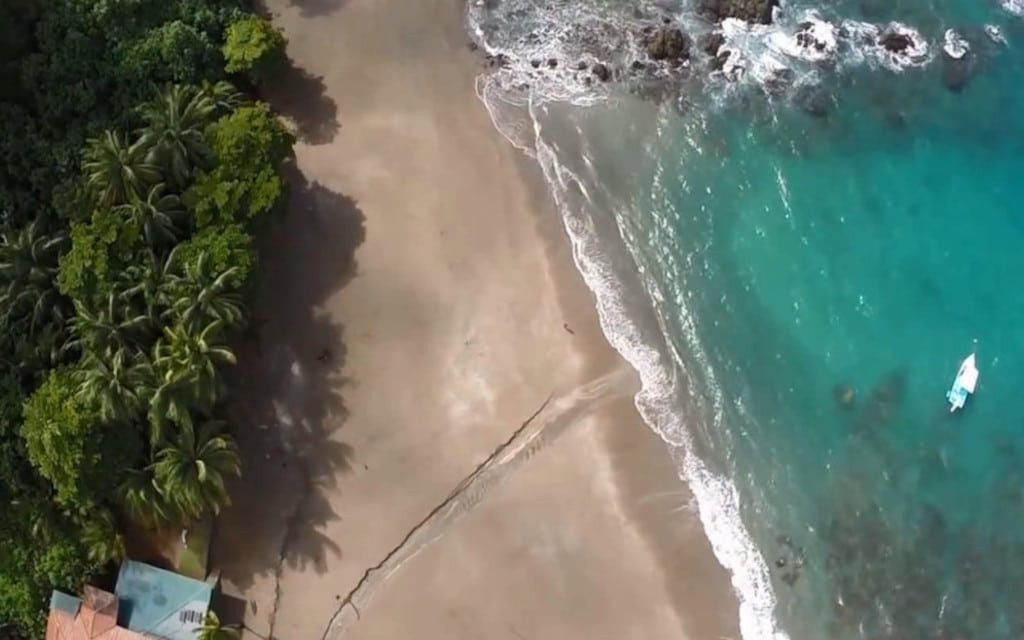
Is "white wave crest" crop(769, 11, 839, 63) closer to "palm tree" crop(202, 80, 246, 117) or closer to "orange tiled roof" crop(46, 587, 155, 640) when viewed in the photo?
"palm tree" crop(202, 80, 246, 117)

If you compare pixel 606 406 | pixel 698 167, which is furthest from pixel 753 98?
pixel 606 406

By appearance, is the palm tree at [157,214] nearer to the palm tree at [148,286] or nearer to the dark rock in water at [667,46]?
the palm tree at [148,286]

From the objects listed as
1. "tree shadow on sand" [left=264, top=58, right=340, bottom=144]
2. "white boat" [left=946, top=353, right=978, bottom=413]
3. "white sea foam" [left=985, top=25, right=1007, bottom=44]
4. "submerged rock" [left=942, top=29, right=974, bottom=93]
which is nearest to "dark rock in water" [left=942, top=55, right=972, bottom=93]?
"submerged rock" [left=942, top=29, right=974, bottom=93]

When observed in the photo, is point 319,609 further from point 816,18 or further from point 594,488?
point 816,18

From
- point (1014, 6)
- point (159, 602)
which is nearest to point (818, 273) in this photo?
point (1014, 6)

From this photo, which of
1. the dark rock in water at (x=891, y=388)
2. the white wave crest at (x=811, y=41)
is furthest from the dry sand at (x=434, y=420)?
the white wave crest at (x=811, y=41)

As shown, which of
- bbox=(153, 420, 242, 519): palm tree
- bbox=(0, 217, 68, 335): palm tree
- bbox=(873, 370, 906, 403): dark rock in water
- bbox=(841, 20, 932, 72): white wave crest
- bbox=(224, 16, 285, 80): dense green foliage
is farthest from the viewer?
bbox=(841, 20, 932, 72): white wave crest

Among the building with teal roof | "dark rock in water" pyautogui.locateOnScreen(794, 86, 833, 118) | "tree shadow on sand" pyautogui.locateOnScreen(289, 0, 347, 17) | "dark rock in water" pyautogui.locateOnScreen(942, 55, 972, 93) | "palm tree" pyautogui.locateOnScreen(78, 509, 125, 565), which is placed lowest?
the building with teal roof
